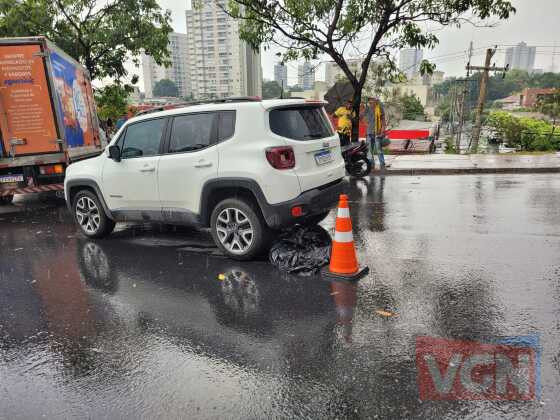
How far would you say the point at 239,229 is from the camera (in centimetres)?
547

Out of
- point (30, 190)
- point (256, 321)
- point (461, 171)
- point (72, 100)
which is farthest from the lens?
point (461, 171)

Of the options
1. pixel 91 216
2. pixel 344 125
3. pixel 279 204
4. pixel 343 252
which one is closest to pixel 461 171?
pixel 344 125

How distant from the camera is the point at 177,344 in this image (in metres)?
3.57

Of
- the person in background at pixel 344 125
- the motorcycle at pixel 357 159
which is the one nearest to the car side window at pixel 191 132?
the motorcycle at pixel 357 159

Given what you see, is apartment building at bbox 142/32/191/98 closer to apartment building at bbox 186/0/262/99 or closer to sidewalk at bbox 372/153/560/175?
apartment building at bbox 186/0/262/99

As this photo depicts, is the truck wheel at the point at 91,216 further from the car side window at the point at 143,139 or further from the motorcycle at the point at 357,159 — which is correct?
the motorcycle at the point at 357,159

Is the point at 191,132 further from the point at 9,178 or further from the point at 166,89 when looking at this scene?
the point at 166,89

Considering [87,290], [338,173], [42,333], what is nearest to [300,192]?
[338,173]

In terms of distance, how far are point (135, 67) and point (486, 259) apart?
16438 millimetres

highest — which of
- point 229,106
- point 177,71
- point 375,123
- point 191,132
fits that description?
point 177,71

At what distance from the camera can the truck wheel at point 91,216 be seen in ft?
22.4

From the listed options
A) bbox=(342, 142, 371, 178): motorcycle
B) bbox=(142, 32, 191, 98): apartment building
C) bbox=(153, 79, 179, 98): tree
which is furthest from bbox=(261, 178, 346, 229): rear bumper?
bbox=(142, 32, 191, 98): apartment building

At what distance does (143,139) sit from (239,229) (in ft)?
6.58

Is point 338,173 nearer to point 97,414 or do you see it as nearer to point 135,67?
point 97,414
